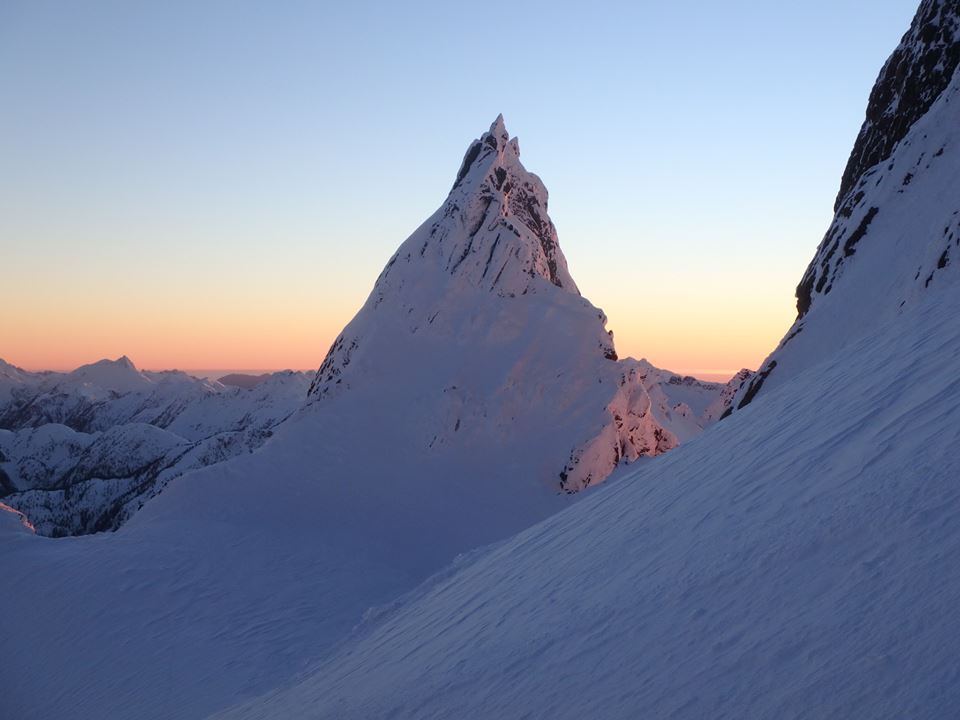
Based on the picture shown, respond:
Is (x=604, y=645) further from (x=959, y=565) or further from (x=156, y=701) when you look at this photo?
(x=156, y=701)

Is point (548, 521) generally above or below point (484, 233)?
below

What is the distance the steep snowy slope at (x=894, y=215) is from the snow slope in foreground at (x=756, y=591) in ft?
8.90

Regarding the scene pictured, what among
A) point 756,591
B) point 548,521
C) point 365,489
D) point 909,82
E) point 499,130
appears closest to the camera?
point 756,591

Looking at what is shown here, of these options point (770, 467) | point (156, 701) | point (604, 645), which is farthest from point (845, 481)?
point (156, 701)

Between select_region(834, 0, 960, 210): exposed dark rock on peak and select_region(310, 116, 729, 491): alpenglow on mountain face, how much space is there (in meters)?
18.2

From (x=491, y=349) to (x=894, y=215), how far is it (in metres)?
23.8

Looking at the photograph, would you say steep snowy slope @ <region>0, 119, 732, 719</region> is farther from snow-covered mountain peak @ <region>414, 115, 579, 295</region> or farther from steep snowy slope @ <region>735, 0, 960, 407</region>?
steep snowy slope @ <region>735, 0, 960, 407</region>

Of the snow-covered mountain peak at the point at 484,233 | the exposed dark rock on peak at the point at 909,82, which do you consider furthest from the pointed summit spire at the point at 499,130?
the exposed dark rock on peak at the point at 909,82

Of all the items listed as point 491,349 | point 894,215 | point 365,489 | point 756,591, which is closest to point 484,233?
point 491,349

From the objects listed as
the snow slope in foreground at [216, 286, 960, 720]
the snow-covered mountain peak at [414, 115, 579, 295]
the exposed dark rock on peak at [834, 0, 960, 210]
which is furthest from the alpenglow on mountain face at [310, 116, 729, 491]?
the snow slope in foreground at [216, 286, 960, 720]

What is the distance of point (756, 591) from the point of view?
20.8 feet

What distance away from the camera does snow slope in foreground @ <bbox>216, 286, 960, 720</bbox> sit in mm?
5020

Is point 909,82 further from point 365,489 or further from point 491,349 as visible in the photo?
point 365,489

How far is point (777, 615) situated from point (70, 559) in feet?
94.0
